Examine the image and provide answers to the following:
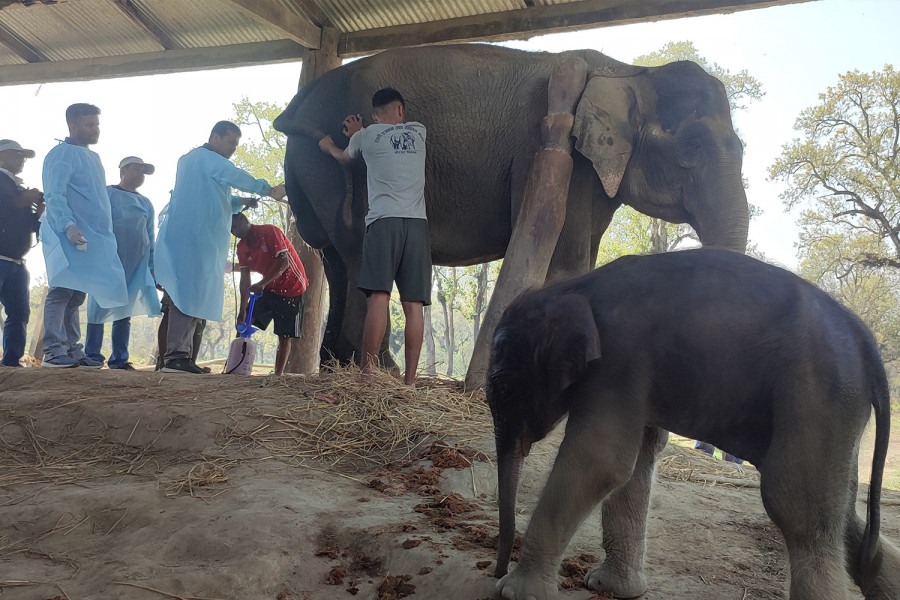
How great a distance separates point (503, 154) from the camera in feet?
19.6

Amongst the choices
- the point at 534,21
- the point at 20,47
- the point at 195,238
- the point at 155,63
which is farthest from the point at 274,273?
the point at 20,47

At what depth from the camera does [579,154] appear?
564 cm

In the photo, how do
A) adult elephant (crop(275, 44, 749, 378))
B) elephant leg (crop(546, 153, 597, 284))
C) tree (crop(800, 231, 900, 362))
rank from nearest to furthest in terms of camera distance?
adult elephant (crop(275, 44, 749, 378)) → elephant leg (crop(546, 153, 597, 284)) → tree (crop(800, 231, 900, 362))

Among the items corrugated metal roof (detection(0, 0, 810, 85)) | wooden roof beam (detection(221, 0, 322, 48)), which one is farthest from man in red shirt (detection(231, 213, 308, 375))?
corrugated metal roof (detection(0, 0, 810, 85))

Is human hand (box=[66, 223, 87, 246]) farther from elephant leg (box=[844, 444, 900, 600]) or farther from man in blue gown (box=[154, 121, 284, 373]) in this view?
elephant leg (box=[844, 444, 900, 600])

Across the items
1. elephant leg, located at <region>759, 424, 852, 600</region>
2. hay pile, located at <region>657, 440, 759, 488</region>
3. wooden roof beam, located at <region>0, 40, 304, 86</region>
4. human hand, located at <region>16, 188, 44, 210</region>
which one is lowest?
hay pile, located at <region>657, 440, 759, 488</region>

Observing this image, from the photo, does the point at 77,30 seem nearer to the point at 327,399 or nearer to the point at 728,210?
the point at 327,399

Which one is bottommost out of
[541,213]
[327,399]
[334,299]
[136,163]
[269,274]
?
[327,399]

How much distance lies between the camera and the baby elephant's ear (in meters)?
2.21

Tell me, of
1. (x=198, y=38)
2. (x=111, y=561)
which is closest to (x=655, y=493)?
(x=111, y=561)

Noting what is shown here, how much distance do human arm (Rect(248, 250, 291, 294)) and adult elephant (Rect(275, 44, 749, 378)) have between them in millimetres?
361

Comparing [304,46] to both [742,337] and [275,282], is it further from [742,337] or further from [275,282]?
[742,337]

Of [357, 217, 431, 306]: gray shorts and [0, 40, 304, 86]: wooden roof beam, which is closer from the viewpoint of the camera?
[357, 217, 431, 306]: gray shorts

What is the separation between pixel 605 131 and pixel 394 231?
71.3 inches
